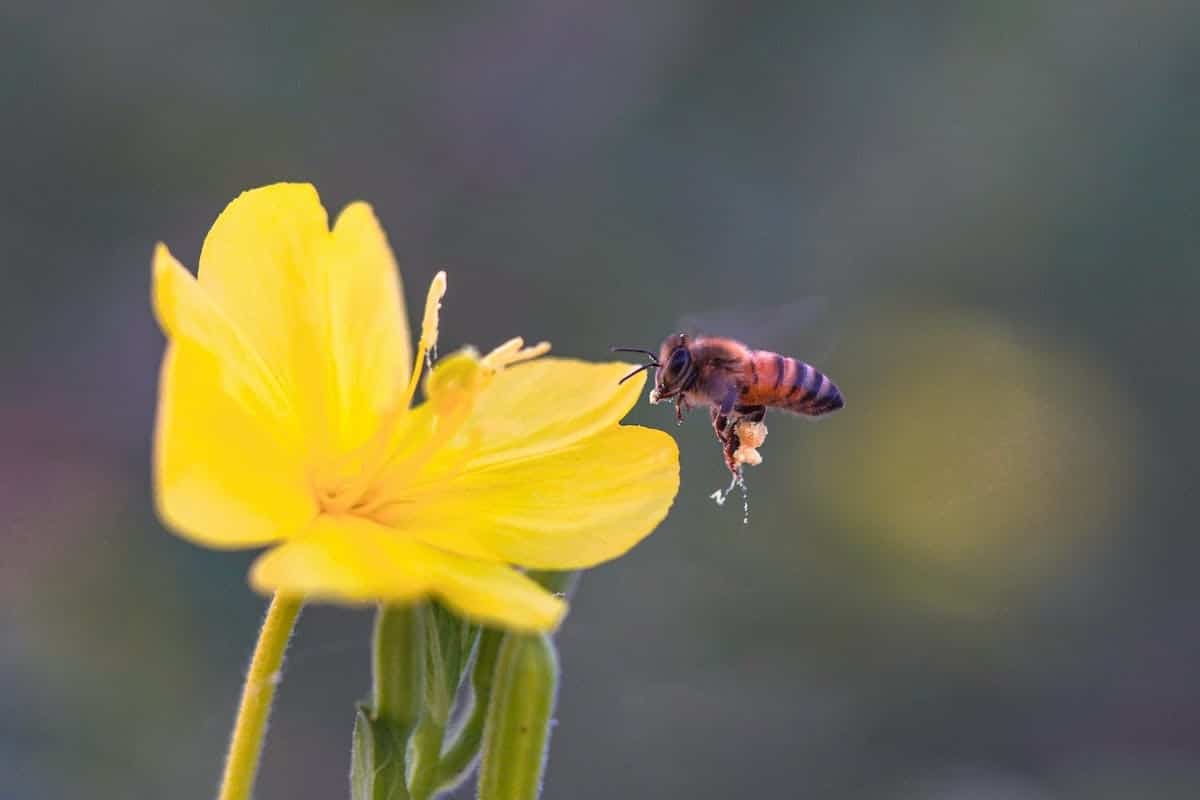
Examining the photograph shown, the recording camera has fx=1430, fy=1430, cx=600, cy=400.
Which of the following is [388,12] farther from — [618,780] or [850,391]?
[618,780]

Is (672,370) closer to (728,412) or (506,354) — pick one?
(728,412)

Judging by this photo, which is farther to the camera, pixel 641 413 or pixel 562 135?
pixel 562 135

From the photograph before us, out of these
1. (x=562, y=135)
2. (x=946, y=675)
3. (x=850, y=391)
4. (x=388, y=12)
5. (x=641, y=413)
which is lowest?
(x=946, y=675)

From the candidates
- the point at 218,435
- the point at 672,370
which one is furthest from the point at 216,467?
the point at 672,370

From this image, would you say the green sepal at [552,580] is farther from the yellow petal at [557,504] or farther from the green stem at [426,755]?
the green stem at [426,755]

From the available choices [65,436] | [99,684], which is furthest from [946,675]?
[65,436]

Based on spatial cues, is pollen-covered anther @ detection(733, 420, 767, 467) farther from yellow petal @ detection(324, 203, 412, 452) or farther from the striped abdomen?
yellow petal @ detection(324, 203, 412, 452)

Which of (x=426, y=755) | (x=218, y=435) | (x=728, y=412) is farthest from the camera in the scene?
(x=728, y=412)
